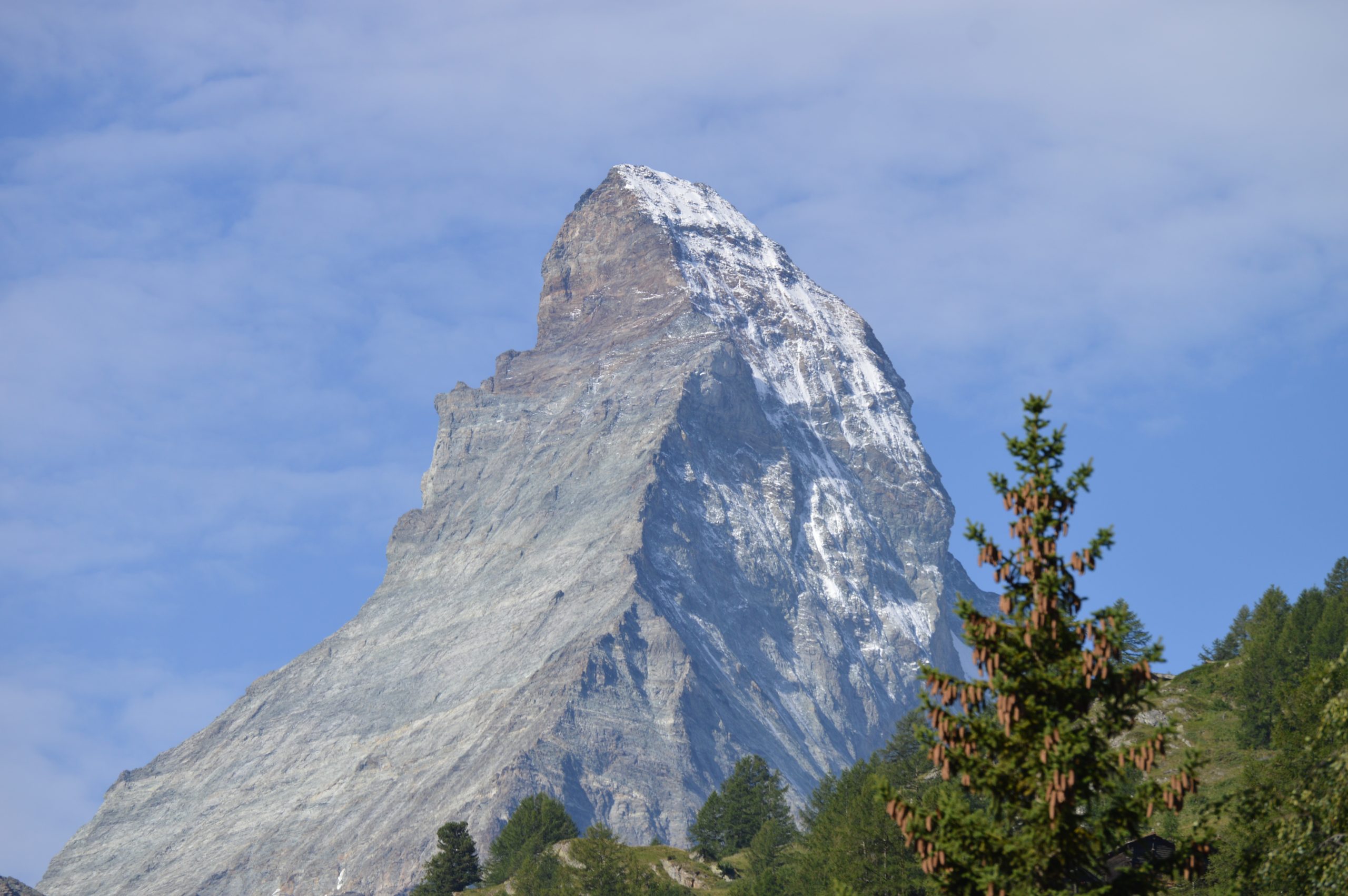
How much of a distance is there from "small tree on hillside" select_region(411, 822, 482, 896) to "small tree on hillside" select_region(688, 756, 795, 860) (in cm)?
1785

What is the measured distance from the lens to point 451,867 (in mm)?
117938

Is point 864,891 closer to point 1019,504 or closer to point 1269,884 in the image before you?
point 1269,884

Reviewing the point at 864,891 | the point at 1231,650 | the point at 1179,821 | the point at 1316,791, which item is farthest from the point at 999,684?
the point at 1231,650

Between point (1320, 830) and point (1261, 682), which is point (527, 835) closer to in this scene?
point (1261, 682)

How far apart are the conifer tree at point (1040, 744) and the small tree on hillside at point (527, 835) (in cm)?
8718

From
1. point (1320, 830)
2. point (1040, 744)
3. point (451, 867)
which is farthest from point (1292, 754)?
point (451, 867)

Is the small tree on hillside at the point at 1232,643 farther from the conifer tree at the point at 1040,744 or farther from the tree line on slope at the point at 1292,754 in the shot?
the conifer tree at the point at 1040,744

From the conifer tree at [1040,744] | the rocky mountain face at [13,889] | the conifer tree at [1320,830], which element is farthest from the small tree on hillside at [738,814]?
the conifer tree at [1040,744]

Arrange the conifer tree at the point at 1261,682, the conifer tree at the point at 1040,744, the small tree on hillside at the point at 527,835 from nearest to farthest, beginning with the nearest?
the conifer tree at the point at 1040,744 < the conifer tree at the point at 1261,682 < the small tree on hillside at the point at 527,835

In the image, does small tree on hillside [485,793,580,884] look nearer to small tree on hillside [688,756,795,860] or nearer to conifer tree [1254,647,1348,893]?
small tree on hillside [688,756,795,860]

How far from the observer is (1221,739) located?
85875mm

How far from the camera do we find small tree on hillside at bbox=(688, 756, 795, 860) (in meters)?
116

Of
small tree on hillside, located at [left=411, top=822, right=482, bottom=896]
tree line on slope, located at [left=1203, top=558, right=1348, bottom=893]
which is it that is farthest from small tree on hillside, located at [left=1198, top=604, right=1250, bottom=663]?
small tree on hillside, located at [left=411, top=822, right=482, bottom=896]

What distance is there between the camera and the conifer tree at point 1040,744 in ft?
85.7
